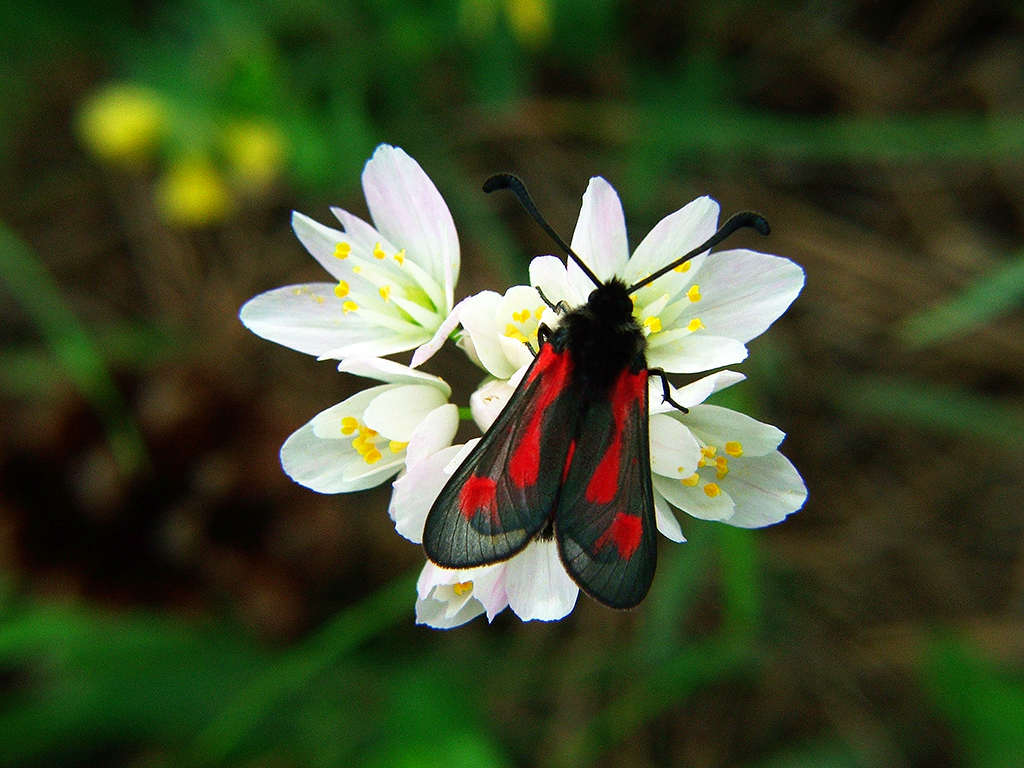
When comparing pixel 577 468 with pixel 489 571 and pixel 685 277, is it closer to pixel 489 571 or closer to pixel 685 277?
pixel 489 571

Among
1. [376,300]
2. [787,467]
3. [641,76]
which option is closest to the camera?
[787,467]

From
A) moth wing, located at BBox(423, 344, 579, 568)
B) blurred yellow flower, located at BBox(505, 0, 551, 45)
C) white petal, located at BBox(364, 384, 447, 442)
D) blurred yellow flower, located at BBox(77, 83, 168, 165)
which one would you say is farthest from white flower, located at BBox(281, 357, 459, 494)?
blurred yellow flower, located at BBox(77, 83, 168, 165)

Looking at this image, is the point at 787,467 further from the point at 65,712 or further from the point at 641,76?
the point at 65,712

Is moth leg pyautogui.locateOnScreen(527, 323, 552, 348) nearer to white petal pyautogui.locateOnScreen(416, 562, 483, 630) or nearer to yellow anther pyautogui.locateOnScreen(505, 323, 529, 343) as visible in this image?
yellow anther pyautogui.locateOnScreen(505, 323, 529, 343)

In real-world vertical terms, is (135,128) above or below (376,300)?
above

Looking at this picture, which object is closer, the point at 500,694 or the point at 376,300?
the point at 376,300

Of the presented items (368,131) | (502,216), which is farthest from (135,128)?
(502,216)

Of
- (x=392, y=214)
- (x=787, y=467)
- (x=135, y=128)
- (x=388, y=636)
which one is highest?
(x=135, y=128)
